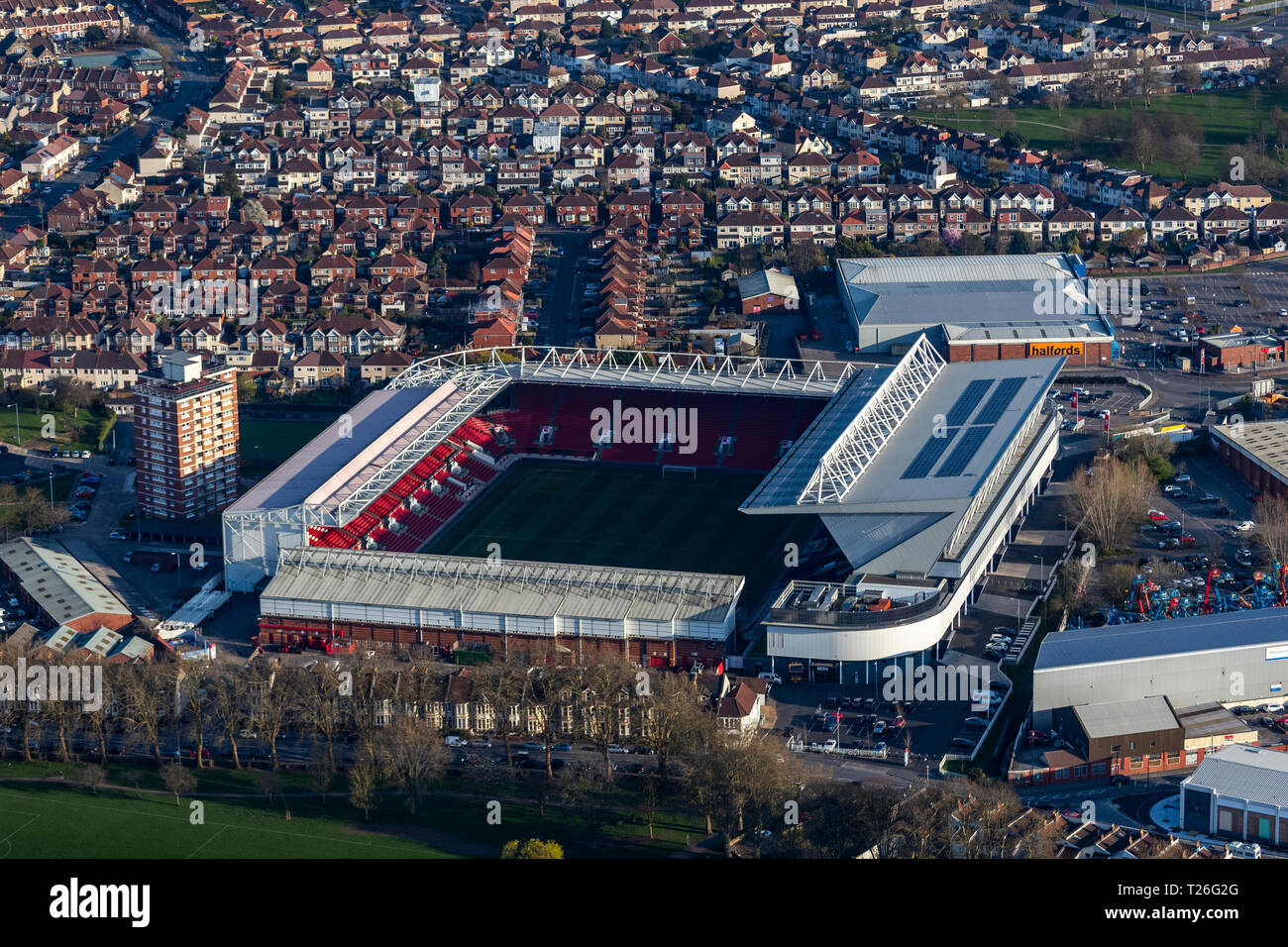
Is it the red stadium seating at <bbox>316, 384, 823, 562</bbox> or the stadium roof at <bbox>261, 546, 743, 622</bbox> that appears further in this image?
the red stadium seating at <bbox>316, 384, 823, 562</bbox>

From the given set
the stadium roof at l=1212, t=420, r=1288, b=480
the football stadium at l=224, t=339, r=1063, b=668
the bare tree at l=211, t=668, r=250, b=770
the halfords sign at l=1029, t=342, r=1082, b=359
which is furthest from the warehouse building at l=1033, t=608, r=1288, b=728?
the halfords sign at l=1029, t=342, r=1082, b=359

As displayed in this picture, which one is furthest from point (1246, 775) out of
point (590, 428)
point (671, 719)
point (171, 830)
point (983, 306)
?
point (983, 306)

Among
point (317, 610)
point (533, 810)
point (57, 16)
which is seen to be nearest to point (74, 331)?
point (317, 610)

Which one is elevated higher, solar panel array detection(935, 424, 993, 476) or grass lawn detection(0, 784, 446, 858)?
solar panel array detection(935, 424, 993, 476)

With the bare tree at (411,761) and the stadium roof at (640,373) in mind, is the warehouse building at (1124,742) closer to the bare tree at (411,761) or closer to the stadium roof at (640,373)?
the bare tree at (411,761)

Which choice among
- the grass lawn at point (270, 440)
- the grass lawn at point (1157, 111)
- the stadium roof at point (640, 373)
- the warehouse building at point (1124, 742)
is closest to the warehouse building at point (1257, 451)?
the stadium roof at point (640, 373)

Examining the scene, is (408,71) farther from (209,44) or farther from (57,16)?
(57,16)

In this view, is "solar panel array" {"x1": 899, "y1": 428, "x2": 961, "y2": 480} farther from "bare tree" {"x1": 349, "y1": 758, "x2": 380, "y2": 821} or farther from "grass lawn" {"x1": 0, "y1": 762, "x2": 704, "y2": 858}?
"bare tree" {"x1": 349, "y1": 758, "x2": 380, "y2": 821}

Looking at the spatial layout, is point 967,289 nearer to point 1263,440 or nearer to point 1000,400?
point 1263,440
